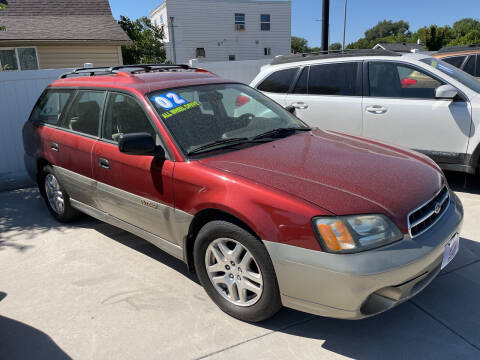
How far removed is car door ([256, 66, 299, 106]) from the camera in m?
6.25

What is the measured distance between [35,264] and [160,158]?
5.97 ft

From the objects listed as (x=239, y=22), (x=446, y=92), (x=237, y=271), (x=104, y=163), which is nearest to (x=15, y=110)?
(x=104, y=163)

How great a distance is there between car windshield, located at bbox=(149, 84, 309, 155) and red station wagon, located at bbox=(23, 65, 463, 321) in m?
0.01

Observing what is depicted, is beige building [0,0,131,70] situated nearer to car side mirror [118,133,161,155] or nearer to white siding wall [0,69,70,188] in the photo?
white siding wall [0,69,70,188]

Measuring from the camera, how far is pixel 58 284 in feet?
11.5

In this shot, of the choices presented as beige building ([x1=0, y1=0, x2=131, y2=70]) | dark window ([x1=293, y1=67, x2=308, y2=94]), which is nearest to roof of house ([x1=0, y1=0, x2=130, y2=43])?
beige building ([x1=0, y1=0, x2=131, y2=70])

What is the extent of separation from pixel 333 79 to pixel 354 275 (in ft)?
13.7

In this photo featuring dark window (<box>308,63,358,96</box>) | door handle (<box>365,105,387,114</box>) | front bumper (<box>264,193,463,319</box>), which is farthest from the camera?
dark window (<box>308,63,358,96</box>)

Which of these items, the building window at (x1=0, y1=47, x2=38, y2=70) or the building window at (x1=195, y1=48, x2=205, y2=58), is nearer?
the building window at (x1=0, y1=47, x2=38, y2=70)

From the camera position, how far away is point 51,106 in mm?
4691

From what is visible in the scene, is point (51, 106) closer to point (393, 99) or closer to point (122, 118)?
point (122, 118)

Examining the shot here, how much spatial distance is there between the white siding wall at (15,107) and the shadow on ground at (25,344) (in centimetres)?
479

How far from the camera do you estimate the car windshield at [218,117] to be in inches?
126

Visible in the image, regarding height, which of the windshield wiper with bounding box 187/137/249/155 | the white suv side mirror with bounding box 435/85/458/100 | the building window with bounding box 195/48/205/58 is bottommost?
the windshield wiper with bounding box 187/137/249/155
